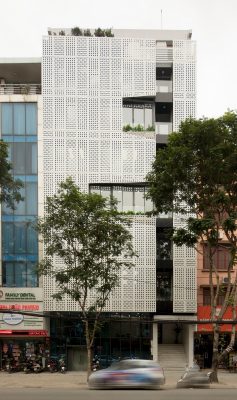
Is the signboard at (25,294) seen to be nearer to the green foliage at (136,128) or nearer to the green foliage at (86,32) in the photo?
the green foliage at (136,128)

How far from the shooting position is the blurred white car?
27.0 metres

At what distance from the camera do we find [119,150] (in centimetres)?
4128

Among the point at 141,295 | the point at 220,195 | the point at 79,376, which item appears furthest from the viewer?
the point at 141,295

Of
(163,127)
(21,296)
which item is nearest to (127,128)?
(163,127)

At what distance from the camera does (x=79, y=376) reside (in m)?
37.6

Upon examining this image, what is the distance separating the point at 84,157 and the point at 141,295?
957 cm

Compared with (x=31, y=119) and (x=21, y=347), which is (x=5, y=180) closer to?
(x=31, y=119)

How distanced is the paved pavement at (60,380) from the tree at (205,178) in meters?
2.39

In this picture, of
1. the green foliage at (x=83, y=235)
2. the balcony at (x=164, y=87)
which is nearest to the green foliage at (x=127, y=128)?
the balcony at (x=164, y=87)

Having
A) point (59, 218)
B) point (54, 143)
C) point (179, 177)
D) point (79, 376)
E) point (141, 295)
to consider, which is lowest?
point (79, 376)

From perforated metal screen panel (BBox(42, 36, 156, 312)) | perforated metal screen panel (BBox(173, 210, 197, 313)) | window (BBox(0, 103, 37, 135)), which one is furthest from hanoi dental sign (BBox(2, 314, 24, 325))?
window (BBox(0, 103, 37, 135))

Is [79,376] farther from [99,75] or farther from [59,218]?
[99,75]

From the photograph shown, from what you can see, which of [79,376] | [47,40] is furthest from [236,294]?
[47,40]

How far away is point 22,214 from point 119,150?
7.59 meters
